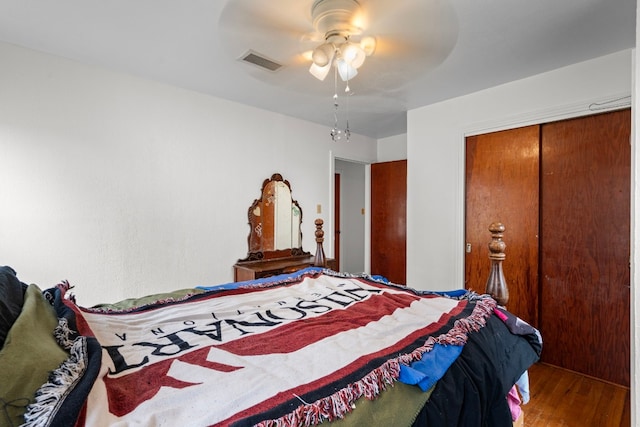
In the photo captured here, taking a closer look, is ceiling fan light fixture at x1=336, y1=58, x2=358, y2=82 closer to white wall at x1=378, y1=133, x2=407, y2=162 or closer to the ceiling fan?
the ceiling fan

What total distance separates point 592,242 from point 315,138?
2.85 m

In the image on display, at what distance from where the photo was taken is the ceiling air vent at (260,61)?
84.6 inches

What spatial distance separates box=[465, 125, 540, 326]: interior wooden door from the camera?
2.62m

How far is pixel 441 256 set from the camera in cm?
316

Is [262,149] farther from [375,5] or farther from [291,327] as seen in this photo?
[291,327]

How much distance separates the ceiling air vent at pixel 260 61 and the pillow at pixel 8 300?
5.81ft

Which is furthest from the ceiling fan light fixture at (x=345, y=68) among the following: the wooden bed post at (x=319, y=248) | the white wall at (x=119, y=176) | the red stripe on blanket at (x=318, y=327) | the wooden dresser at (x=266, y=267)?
the wooden dresser at (x=266, y=267)

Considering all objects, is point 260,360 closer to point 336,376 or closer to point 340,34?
point 336,376

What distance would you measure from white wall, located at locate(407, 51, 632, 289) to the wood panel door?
0.68 m

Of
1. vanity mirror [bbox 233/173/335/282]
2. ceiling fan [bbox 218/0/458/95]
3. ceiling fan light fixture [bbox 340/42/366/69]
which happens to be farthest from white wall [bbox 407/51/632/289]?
ceiling fan light fixture [bbox 340/42/366/69]

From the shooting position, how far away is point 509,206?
2734 millimetres

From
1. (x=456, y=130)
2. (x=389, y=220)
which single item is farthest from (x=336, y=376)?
(x=389, y=220)

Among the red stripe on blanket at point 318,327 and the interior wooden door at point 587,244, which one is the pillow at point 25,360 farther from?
the interior wooden door at point 587,244

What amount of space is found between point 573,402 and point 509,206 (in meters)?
1.47
